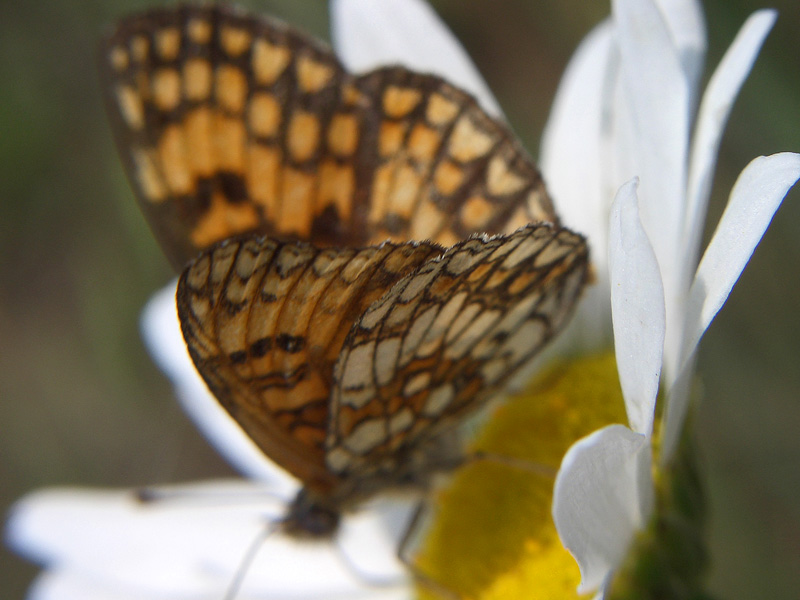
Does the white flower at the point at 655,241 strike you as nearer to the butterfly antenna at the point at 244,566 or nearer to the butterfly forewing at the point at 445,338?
the butterfly forewing at the point at 445,338

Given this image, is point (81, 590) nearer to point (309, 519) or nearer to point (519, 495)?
point (309, 519)

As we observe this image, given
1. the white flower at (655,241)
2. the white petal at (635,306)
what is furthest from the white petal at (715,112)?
the white petal at (635,306)

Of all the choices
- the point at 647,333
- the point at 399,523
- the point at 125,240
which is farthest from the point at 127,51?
the point at 125,240

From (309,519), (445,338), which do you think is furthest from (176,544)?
(445,338)

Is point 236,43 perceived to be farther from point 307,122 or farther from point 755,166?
point 755,166

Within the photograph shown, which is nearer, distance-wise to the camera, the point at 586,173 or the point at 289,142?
the point at 289,142

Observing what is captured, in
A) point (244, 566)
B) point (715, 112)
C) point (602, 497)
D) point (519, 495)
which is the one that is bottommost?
point (244, 566)
